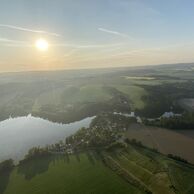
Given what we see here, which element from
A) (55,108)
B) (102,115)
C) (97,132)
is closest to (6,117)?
(55,108)

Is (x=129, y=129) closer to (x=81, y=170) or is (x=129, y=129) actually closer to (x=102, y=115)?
(x=102, y=115)

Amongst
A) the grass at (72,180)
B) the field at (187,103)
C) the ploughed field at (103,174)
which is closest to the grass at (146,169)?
the ploughed field at (103,174)

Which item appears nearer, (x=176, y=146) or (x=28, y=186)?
(x=28, y=186)

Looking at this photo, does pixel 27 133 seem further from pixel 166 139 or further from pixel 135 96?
pixel 135 96

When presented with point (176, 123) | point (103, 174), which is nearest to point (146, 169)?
point (103, 174)

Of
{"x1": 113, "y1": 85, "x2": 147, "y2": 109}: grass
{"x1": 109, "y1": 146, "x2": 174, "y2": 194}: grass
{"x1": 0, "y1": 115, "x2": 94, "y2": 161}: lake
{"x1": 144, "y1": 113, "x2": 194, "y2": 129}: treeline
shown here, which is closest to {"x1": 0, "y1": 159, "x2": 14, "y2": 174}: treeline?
{"x1": 0, "y1": 115, "x2": 94, "y2": 161}: lake

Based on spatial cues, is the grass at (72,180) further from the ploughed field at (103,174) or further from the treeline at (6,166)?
the treeline at (6,166)
